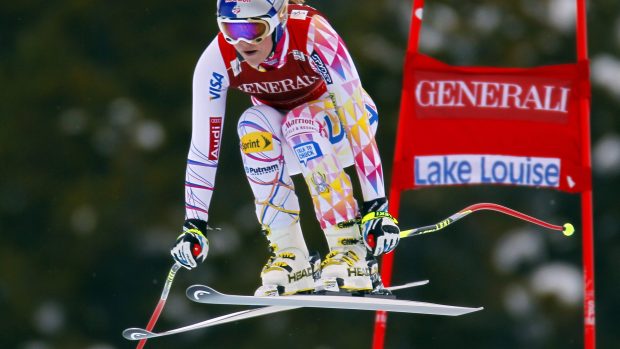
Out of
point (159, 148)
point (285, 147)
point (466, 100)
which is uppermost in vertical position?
point (159, 148)

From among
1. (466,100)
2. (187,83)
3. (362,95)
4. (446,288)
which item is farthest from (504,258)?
(362,95)

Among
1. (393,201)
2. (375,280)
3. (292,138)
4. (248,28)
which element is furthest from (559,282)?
(248,28)

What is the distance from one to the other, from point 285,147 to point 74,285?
489 inches

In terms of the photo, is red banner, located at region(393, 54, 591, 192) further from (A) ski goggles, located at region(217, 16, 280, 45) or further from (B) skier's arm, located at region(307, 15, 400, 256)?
(A) ski goggles, located at region(217, 16, 280, 45)

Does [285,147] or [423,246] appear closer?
[285,147]

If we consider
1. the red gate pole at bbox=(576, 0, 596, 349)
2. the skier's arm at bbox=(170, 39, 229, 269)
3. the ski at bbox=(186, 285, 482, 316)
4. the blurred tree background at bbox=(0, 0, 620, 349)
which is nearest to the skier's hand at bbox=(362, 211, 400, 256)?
the ski at bbox=(186, 285, 482, 316)

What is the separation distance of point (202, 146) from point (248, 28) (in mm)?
737

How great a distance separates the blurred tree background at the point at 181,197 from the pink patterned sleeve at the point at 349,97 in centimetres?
1096

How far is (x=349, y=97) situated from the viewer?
863cm

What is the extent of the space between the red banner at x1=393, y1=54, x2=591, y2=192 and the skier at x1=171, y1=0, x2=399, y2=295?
1729 mm

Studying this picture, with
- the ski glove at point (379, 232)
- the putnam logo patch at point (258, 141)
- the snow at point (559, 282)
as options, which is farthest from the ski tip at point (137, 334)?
the snow at point (559, 282)

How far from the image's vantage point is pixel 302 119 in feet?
28.5

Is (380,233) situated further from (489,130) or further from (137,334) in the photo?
(489,130)

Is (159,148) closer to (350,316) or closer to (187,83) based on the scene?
(187,83)
